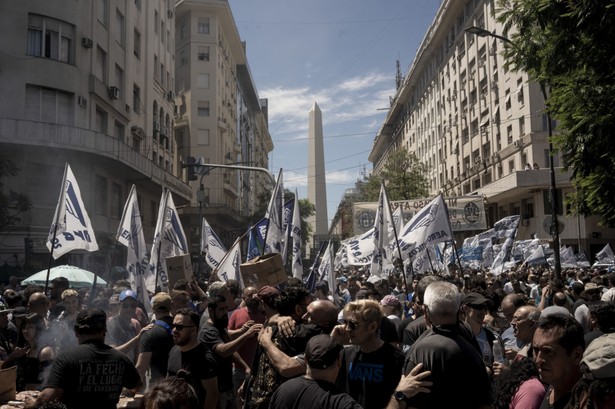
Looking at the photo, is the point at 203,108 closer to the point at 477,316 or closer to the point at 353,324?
the point at 477,316

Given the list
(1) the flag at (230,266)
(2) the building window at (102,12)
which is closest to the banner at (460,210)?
(2) the building window at (102,12)

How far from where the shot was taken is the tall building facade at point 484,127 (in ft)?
109

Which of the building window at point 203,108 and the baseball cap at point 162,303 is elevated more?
the building window at point 203,108

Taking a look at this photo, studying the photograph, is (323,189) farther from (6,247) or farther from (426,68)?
(6,247)

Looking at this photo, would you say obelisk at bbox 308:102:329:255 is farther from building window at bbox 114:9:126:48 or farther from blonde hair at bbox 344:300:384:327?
blonde hair at bbox 344:300:384:327

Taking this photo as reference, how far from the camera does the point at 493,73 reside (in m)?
39.3

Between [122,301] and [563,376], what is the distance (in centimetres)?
518

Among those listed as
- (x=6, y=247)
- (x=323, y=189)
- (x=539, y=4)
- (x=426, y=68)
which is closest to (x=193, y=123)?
(x=426, y=68)

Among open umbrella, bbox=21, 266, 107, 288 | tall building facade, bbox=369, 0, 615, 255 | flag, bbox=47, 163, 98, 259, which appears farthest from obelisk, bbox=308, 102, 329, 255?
flag, bbox=47, 163, 98, 259

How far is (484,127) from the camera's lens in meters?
41.5

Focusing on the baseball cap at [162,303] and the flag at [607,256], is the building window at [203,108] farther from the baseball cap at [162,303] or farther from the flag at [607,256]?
the baseball cap at [162,303]

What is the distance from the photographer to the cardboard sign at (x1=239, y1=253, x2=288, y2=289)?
26.4 feet

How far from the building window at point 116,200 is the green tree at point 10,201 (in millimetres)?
6261

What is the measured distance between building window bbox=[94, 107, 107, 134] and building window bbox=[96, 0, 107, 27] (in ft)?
13.5
